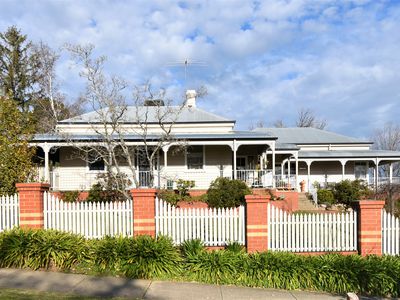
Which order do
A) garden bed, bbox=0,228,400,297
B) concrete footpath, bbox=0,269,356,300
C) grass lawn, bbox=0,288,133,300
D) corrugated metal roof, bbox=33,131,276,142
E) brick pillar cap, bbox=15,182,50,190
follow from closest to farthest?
grass lawn, bbox=0,288,133,300 → concrete footpath, bbox=0,269,356,300 → garden bed, bbox=0,228,400,297 → brick pillar cap, bbox=15,182,50,190 → corrugated metal roof, bbox=33,131,276,142

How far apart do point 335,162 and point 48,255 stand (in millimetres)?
25938

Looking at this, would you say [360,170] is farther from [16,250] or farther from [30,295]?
[30,295]

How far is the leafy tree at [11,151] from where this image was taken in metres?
13.7

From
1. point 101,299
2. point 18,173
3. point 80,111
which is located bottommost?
point 101,299

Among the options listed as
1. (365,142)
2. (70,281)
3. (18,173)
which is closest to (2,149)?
(18,173)

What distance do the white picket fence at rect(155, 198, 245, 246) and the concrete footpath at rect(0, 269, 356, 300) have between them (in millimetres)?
1758

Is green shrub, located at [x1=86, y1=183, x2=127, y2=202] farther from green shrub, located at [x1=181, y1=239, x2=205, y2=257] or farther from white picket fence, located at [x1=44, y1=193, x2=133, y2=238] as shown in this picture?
green shrub, located at [x1=181, y1=239, x2=205, y2=257]

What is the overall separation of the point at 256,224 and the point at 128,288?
346 centimetres

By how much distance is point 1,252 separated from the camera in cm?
916

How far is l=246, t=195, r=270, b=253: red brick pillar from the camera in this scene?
9.86 m

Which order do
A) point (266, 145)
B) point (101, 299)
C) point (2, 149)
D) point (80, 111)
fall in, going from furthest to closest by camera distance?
point (80, 111)
point (266, 145)
point (2, 149)
point (101, 299)

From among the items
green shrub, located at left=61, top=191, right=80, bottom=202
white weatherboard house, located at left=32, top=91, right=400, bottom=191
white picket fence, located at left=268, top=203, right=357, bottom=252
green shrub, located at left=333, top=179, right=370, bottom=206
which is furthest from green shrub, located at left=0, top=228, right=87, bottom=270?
green shrub, located at left=333, top=179, right=370, bottom=206

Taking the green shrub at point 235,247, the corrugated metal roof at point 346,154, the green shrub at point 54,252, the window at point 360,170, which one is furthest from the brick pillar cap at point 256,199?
the window at point 360,170

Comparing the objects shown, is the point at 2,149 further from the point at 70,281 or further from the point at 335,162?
the point at 335,162
